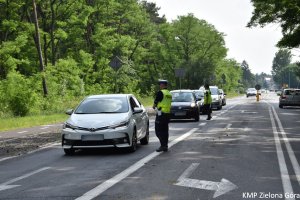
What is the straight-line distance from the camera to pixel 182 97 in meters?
24.7

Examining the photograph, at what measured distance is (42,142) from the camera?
51.2 ft

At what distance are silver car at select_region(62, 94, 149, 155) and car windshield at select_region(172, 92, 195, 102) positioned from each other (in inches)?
459

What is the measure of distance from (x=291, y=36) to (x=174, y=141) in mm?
24676

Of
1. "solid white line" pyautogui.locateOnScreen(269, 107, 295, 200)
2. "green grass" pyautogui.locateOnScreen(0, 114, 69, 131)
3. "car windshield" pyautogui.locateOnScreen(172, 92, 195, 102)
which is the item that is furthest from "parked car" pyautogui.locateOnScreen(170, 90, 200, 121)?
"solid white line" pyautogui.locateOnScreen(269, 107, 295, 200)

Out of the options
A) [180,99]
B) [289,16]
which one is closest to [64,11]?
[289,16]

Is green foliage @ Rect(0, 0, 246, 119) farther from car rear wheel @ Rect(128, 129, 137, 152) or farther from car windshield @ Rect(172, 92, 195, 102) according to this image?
car rear wheel @ Rect(128, 129, 137, 152)

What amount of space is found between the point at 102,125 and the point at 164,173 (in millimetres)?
2837

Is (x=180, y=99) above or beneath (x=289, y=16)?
beneath

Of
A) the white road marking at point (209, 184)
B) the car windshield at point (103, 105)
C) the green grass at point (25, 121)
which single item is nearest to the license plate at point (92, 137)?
the car windshield at point (103, 105)

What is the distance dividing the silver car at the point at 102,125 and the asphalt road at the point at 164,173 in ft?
1.11

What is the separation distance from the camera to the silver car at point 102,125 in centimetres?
1134

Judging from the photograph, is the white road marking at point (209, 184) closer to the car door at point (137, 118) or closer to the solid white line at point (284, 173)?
the solid white line at point (284, 173)

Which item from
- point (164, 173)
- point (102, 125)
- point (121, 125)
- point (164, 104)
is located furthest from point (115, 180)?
point (164, 104)

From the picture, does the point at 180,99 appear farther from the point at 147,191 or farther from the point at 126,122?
the point at 147,191
